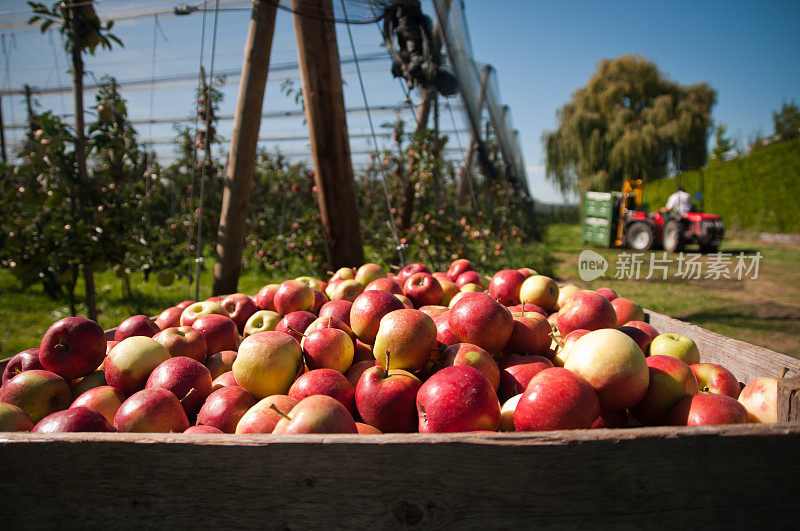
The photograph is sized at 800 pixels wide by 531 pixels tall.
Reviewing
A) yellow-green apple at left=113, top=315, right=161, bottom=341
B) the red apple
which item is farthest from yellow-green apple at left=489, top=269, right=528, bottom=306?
the red apple

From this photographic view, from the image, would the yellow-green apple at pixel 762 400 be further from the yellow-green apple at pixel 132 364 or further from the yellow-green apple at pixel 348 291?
the yellow-green apple at pixel 132 364

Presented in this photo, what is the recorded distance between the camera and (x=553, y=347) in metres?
2.02

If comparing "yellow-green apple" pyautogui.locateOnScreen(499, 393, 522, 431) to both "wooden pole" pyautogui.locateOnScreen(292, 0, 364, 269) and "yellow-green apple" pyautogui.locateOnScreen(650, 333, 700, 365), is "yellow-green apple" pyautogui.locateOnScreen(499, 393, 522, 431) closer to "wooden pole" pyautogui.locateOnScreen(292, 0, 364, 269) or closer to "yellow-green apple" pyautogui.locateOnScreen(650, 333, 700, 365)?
"yellow-green apple" pyautogui.locateOnScreen(650, 333, 700, 365)

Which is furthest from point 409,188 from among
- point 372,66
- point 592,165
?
point 592,165

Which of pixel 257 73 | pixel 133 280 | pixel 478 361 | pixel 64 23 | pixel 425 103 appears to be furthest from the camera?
pixel 133 280

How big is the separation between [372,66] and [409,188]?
8.08 meters

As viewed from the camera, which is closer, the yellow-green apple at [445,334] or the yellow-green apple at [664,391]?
the yellow-green apple at [664,391]

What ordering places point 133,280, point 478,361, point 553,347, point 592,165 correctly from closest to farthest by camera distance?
point 478,361, point 553,347, point 133,280, point 592,165

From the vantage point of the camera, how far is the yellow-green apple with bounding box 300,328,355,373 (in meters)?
1.70

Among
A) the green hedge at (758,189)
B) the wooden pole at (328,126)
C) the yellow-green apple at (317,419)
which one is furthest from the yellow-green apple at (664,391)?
the green hedge at (758,189)

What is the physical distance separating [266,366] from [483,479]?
3.00ft

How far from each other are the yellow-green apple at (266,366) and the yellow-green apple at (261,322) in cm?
56

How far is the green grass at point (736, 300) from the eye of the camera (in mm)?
5336

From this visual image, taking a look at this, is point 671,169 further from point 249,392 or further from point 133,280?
point 249,392
